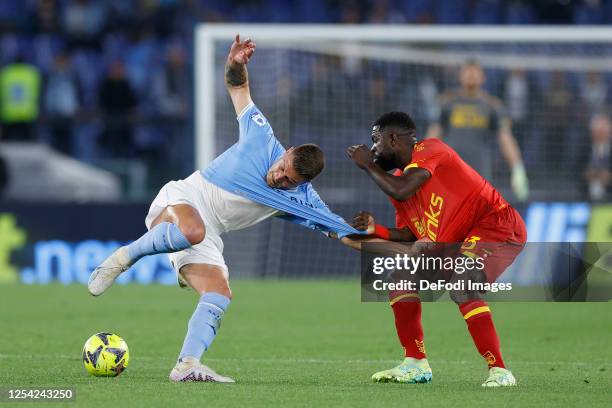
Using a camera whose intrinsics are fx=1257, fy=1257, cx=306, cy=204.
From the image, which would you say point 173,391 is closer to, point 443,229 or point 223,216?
point 223,216

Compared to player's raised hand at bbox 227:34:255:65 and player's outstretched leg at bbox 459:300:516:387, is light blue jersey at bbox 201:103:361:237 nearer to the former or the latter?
player's raised hand at bbox 227:34:255:65

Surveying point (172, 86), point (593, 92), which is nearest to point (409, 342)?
point (593, 92)

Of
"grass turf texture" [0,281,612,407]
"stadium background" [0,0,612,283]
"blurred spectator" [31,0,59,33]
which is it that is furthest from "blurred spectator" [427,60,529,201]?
"blurred spectator" [31,0,59,33]

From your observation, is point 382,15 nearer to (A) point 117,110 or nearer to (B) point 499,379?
(A) point 117,110

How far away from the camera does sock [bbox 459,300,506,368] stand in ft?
25.7

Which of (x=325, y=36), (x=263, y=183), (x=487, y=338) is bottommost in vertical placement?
(x=487, y=338)

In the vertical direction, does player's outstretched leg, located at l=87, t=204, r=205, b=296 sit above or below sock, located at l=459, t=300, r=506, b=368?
above

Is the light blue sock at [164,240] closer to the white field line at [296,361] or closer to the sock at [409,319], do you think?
the sock at [409,319]

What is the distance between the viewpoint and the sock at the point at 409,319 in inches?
325

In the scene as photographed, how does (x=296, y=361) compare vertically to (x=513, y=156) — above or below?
below

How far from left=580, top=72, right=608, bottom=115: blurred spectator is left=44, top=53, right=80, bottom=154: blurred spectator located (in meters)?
8.27

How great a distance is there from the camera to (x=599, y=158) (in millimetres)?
18453

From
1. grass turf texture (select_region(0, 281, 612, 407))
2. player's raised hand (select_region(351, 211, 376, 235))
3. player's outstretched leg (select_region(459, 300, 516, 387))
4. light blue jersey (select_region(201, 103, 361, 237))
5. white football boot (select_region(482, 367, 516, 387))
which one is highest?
light blue jersey (select_region(201, 103, 361, 237))

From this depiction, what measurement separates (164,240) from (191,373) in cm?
84
